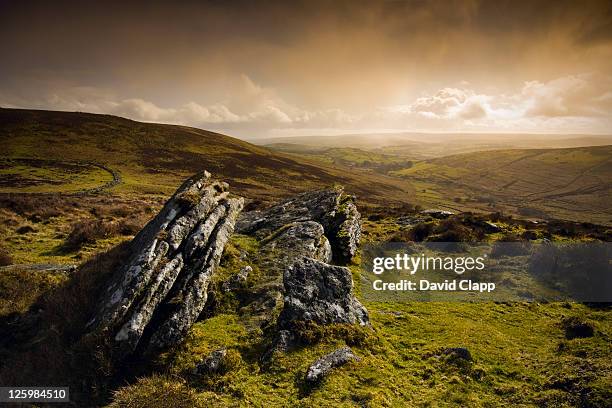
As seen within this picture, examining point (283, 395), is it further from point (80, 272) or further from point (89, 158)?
point (89, 158)

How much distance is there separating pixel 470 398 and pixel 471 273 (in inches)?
512

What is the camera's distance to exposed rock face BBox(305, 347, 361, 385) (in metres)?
9.48

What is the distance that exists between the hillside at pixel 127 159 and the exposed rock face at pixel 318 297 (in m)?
58.1

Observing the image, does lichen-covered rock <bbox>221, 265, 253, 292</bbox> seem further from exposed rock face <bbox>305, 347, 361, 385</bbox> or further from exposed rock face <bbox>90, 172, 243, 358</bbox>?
exposed rock face <bbox>305, 347, 361, 385</bbox>

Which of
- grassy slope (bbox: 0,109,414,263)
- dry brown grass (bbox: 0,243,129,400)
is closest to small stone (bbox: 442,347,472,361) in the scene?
dry brown grass (bbox: 0,243,129,400)

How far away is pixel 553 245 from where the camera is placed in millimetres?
23000

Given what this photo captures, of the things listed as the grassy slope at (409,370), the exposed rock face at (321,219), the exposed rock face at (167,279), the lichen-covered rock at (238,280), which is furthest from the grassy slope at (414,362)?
the exposed rock face at (321,219)

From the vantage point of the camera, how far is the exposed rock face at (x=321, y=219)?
66.3 feet

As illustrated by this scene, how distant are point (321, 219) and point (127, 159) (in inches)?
4000

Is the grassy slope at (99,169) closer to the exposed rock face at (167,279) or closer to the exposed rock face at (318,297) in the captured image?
the exposed rock face at (167,279)

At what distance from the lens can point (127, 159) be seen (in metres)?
104

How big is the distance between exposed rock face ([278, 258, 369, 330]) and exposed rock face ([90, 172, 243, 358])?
11.1ft

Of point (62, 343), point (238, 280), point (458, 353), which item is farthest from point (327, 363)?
point (62, 343)

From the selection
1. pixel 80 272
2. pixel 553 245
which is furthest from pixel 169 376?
pixel 553 245
